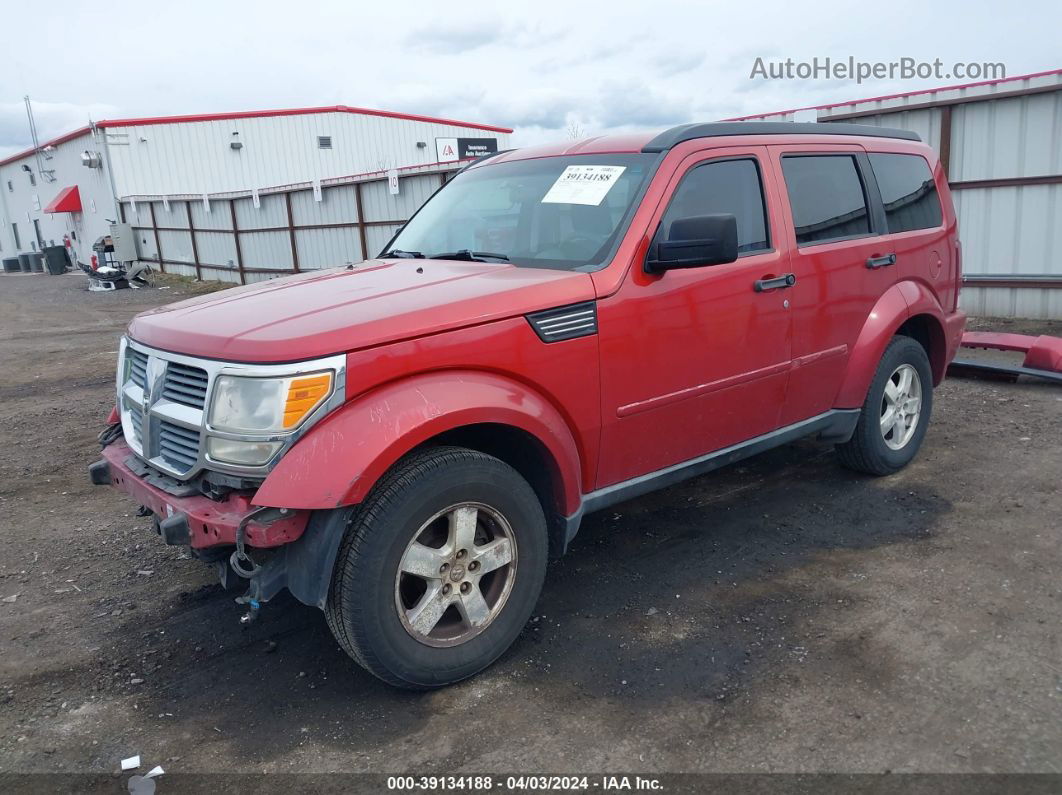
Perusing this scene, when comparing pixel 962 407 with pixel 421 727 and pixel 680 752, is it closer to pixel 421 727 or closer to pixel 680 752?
pixel 680 752

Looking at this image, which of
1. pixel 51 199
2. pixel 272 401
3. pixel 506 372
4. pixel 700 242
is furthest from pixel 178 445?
pixel 51 199

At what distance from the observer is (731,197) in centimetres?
402

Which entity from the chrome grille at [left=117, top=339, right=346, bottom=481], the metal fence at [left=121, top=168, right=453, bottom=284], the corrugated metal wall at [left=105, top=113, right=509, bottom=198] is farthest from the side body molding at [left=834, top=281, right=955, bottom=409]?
the corrugated metal wall at [left=105, top=113, right=509, bottom=198]

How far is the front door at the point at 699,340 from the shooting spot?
3.50 meters

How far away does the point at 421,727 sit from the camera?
2.95m

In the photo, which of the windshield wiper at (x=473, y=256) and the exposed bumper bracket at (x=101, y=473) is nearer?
the exposed bumper bracket at (x=101, y=473)

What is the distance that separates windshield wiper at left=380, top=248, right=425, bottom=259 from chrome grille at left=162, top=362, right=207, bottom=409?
4.90 ft

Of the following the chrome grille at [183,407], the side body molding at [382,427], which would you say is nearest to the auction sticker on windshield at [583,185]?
the side body molding at [382,427]

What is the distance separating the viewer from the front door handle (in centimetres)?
396

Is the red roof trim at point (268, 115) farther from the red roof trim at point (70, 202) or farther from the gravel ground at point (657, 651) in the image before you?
the gravel ground at point (657, 651)

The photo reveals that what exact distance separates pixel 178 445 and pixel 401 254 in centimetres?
174

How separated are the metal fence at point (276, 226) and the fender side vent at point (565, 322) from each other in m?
11.5

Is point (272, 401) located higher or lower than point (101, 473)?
higher

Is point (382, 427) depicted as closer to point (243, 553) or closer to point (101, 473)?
point (243, 553)
